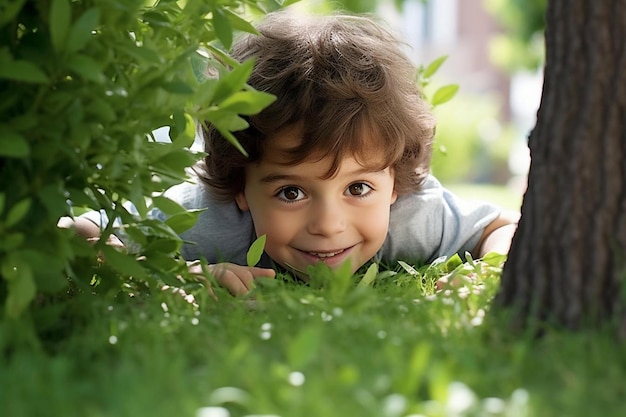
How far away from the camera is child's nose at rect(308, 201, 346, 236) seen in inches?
113

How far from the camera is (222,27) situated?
6.35 feet

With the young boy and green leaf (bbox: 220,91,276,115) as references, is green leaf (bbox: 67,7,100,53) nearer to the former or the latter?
green leaf (bbox: 220,91,276,115)

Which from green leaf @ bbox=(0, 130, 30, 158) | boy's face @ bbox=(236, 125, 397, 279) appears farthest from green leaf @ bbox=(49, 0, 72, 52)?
boy's face @ bbox=(236, 125, 397, 279)

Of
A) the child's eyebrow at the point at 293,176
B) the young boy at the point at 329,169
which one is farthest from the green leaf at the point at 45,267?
the child's eyebrow at the point at 293,176

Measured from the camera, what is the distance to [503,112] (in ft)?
91.4

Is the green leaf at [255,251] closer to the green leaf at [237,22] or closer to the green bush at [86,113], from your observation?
the green bush at [86,113]

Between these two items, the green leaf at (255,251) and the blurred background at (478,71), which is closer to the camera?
the green leaf at (255,251)

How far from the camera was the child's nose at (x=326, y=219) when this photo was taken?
2877 mm

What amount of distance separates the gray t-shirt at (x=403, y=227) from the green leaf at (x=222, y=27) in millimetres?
1224

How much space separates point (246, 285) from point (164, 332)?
0.78 m

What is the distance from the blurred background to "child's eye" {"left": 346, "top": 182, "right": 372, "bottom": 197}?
642 mm

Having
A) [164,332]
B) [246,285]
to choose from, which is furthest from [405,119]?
[164,332]

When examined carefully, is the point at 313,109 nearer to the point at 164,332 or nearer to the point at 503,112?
the point at 164,332

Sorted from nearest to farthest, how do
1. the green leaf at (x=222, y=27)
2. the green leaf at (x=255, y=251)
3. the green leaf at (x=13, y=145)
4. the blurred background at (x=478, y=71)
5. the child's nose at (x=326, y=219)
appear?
the green leaf at (x=13, y=145) < the green leaf at (x=222, y=27) < the green leaf at (x=255, y=251) < the child's nose at (x=326, y=219) < the blurred background at (x=478, y=71)
